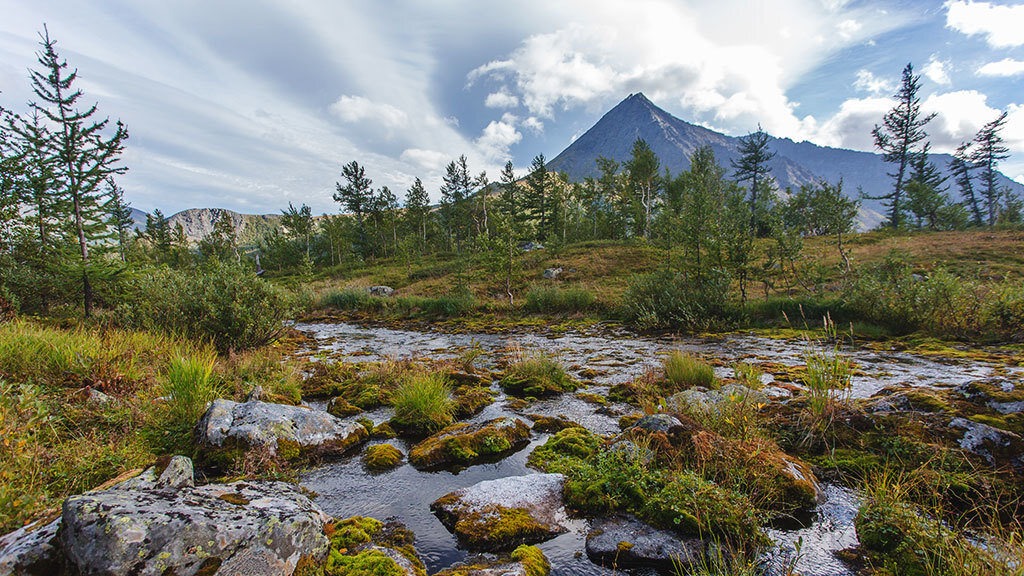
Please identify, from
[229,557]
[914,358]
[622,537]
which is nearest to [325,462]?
[229,557]

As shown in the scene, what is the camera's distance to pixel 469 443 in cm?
554

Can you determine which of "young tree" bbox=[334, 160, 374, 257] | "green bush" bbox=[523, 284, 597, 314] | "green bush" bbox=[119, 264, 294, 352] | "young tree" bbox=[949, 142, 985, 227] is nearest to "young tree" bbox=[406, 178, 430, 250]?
"young tree" bbox=[334, 160, 374, 257]

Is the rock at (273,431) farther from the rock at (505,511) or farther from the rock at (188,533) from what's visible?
the rock at (505,511)

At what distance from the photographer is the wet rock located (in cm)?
389

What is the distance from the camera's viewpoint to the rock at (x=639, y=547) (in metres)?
3.23

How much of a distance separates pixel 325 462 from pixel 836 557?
5811mm

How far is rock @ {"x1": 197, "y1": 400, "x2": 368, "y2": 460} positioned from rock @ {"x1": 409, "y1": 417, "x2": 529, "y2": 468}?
1.18 meters

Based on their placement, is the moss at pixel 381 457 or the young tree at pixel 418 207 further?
the young tree at pixel 418 207

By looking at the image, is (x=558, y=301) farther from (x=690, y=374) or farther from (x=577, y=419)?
(x=577, y=419)

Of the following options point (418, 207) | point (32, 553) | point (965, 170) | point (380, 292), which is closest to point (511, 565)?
point (32, 553)

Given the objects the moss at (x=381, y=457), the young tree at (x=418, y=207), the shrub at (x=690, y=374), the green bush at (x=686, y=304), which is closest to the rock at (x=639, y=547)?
the moss at (x=381, y=457)

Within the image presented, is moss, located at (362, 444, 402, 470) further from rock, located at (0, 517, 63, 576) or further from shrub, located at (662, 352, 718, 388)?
shrub, located at (662, 352, 718, 388)

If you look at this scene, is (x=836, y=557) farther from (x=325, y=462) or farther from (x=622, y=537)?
(x=325, y=462)

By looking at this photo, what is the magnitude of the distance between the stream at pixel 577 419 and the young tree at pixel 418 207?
155ft
